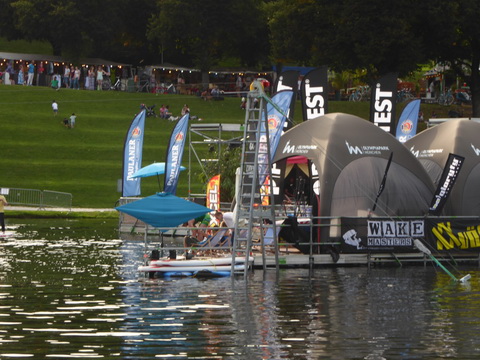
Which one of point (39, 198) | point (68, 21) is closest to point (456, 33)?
point (39, 198)

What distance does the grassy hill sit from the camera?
230ft

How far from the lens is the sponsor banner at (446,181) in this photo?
36.8 m

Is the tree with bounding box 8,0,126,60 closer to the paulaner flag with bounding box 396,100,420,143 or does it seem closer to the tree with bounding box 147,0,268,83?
the tree with bounding box 147,0,268,83

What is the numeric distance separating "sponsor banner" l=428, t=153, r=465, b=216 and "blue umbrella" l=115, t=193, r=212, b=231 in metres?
8.72

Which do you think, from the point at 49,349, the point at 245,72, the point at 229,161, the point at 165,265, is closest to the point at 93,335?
the point at 49,349

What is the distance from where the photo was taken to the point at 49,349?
2011cm

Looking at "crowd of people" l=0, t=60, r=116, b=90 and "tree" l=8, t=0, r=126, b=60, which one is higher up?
"tree" l=8, t=0, r=126, b=60

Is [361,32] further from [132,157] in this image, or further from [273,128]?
[273,128]

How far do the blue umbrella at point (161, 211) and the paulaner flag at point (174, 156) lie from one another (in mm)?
8161

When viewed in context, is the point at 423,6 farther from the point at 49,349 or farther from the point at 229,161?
the point at 49,349

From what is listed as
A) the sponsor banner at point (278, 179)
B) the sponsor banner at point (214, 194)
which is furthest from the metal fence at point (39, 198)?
the sponsor banner at point (278, 179)

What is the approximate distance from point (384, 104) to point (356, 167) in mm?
8446

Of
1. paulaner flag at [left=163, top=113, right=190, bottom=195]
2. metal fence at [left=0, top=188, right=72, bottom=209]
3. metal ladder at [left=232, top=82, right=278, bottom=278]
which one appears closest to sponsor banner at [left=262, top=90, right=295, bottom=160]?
metal ladder at [left=232, top=82, right=278, bottom=278]

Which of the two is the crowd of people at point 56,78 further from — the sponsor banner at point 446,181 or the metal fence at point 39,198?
the sponsor banner at point 446,181
